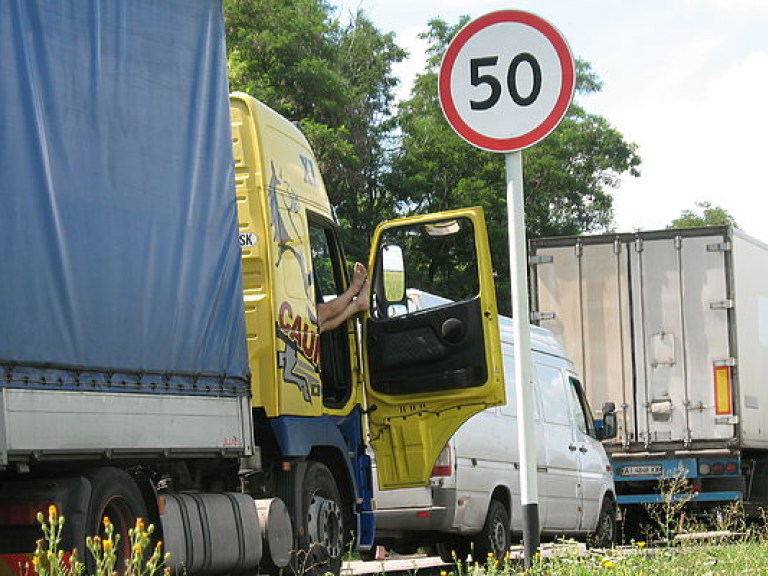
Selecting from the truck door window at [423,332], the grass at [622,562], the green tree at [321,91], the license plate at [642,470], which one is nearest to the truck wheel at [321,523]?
the truck door window at [423,332]

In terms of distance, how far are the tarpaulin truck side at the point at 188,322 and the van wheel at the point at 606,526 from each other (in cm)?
650

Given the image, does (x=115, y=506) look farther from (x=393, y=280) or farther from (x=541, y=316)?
(x=541, y=316)

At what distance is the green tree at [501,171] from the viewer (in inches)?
1642

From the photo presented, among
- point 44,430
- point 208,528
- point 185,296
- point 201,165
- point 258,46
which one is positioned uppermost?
point 258,46

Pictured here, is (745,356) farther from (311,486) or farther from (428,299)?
(311,486)

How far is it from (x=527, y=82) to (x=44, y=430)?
2840 millimetres

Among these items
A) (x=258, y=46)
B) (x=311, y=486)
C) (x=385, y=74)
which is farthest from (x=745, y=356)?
(x=385, y=74)

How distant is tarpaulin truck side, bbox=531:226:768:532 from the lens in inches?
708

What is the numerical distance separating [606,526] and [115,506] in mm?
10488

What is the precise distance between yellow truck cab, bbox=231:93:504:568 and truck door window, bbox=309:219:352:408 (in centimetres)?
1

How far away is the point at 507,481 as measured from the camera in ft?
47.9

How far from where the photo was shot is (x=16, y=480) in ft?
25.2

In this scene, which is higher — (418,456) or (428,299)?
(428,299)

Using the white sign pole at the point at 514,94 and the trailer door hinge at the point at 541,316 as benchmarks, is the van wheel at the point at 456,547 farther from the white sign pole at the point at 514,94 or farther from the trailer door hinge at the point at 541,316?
the white sign pole at the point at 514,94
